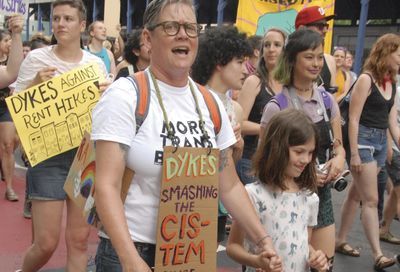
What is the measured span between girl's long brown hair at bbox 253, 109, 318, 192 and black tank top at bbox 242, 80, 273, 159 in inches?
52.4

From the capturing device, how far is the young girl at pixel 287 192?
2.74 meters

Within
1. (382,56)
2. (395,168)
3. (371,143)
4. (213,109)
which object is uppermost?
(382,56)

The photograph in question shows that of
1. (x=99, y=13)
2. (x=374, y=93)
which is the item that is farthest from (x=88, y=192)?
(x=99, y=13)

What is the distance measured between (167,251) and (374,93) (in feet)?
10.2

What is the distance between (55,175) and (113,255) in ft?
4.84

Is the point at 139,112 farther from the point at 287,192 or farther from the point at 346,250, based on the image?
the point at 346,250

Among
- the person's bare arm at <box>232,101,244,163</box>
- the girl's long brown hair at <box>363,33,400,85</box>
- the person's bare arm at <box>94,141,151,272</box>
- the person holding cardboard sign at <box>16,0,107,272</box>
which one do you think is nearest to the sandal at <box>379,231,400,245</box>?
the girl's long brown hair at <box>363,33,400,85</box>

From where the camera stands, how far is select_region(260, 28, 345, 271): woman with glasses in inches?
136

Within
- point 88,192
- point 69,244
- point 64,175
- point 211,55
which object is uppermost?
point 211,55

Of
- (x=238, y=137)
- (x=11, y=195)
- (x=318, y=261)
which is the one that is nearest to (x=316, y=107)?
(x=238, y=137)

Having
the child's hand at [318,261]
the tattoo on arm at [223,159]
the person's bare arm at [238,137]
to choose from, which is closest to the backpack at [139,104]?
the tattoo on arm at [223,159]

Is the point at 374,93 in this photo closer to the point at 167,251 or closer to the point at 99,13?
the point at 167,251

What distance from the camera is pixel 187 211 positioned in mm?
2178

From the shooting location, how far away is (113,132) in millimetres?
2043
